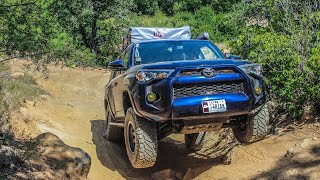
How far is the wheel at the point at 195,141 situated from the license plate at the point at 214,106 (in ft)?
8.88

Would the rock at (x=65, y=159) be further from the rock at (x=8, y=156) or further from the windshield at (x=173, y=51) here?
the windshield at (x=173, y=51)

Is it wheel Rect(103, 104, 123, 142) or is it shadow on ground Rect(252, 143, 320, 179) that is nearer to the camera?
shadow on ground Rect(252, 143, 320, 179)

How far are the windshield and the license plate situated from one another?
159 cm

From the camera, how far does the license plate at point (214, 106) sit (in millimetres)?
5199

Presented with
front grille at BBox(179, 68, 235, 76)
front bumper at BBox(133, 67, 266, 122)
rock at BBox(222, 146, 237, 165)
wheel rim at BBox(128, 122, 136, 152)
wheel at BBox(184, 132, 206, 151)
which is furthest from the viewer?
wheel at BBox(184, 132, 206, 151)

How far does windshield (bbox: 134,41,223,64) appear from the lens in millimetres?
6672

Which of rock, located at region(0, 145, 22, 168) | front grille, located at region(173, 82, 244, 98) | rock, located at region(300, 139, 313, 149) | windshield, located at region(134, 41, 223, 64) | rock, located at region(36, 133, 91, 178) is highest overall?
windshield, located at region(134, 41, 223, 64)

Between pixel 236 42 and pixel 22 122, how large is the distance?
16.0 feet

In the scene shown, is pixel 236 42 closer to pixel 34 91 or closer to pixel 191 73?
pixel 191 73

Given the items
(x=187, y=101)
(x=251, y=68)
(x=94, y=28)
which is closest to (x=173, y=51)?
(x=251, y=68)

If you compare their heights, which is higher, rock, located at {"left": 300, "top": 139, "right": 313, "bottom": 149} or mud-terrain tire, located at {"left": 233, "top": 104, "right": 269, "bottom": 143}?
mud-terrain tire, located at {"left": 233, "top": 104, "right": 269, "bottom": 143}

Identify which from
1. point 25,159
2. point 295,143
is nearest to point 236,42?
point 295,143

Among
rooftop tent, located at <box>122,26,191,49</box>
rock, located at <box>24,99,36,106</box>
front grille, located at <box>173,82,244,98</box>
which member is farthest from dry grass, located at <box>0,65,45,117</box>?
rooftop tent, located at <box>122,26,191,49</box>

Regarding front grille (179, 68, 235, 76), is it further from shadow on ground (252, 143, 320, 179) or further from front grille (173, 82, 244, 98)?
shadow on ground (252, 143, 320, 179)
